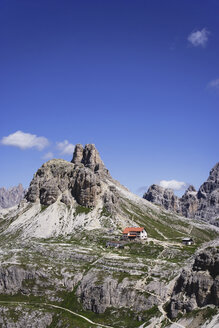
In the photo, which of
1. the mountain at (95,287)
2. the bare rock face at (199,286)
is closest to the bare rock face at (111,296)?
the mountain at (95,287)

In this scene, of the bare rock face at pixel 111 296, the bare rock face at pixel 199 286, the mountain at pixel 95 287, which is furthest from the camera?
the bare rock face at pixel 111 296

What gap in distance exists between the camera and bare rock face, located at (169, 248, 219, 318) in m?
108

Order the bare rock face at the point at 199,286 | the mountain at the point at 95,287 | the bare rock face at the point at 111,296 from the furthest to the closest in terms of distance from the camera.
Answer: the bare rock face at the point at 111,296, the mountain at the point at 95,287, the bare rock face at the point at 199,286

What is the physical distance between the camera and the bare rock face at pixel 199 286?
108 meters

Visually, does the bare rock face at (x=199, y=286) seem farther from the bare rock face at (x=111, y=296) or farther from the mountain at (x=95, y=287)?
the bare rock face at (x=111, y=296)

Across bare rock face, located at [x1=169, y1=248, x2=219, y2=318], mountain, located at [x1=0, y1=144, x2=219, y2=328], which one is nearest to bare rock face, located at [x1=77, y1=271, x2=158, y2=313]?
mountain, located at [x1=0, y1=144, x2=219, y2=328]

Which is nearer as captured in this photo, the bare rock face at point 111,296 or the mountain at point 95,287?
the mountain at point 95,287

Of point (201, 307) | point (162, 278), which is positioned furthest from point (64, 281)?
point (201, 307)

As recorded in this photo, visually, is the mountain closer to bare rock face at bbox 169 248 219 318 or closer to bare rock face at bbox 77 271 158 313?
bare rock face at bbox 77 271 158 313

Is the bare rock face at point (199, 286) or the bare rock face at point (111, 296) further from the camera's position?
the bare rock face at point (111, 296)

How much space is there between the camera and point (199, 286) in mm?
110625

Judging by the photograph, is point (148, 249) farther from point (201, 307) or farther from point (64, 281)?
point (201, 307)

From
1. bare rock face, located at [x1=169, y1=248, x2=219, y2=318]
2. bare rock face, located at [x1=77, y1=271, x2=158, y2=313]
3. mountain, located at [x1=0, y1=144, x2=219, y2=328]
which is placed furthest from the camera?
bare rock face, located at [x1=77, y1=271, x2=158, y2=313]

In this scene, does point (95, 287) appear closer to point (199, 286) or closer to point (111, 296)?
point (111, 296)
